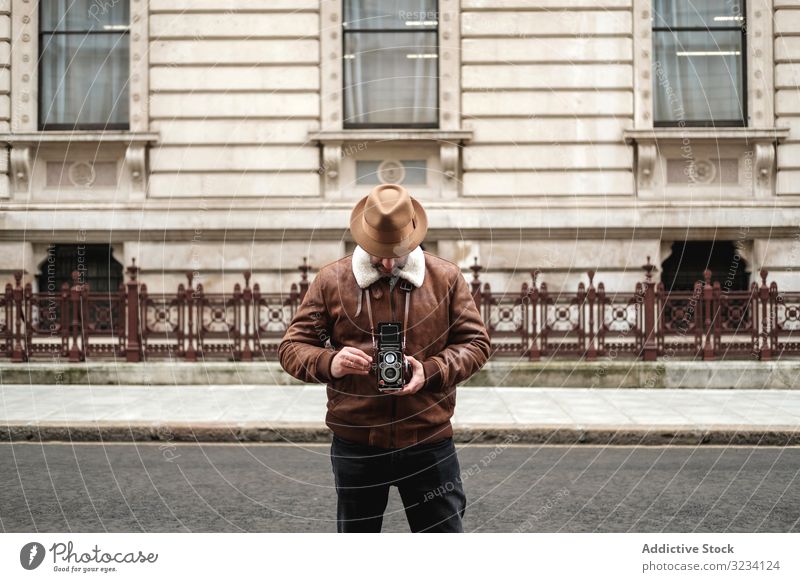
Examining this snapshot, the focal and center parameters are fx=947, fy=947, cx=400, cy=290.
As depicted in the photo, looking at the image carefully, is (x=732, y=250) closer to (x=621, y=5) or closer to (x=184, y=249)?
(x=621, y=5)

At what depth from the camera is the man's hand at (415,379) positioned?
352 centimetres

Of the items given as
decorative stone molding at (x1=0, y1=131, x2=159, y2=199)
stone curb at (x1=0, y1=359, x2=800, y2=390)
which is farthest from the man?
decorative stone molding at (x1=0, y1=131, x2=159, y2=199)

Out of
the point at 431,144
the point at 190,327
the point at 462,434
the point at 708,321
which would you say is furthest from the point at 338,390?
the point at 431,144

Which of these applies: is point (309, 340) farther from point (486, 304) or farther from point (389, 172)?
point (389, 172)

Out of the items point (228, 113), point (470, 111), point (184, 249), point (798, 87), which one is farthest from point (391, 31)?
point (798, 87)

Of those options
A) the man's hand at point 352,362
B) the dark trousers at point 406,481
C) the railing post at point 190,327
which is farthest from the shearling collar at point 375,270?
the railing post at point 190,327

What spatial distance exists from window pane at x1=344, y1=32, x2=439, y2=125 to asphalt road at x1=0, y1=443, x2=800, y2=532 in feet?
29.2

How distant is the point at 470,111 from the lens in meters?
16.5

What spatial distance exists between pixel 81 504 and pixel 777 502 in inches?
191

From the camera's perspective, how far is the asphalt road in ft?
20.3

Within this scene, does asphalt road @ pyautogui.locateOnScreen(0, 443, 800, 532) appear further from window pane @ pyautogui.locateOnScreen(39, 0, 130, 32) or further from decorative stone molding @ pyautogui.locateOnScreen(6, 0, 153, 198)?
window pane @ pyautogui.locateOnScreen(39, 0, 130, 32)

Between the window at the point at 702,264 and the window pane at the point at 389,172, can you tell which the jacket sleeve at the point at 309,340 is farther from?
the window at the point at 702,264

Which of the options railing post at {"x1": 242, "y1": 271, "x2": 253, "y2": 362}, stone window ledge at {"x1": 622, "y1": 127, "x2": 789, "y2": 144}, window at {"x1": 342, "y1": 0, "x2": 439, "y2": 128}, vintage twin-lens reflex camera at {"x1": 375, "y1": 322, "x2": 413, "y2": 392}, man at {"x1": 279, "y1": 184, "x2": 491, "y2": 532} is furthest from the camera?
window at {"x1": 342, "y1": 0, "x2": 439, "y2": 128}

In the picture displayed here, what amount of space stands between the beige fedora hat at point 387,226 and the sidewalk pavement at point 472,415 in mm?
5950
